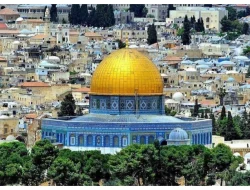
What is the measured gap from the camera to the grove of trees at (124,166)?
60.6m

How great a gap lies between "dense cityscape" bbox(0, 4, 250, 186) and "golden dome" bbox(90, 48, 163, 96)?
30 mm

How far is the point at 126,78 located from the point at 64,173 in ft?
27.4

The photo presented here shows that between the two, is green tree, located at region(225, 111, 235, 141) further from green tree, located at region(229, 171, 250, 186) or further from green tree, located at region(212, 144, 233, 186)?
green tree, located at region(229, 171, 250, 186)

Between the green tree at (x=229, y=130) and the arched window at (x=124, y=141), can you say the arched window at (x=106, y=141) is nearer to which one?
the arched window at (x=124, y=141)

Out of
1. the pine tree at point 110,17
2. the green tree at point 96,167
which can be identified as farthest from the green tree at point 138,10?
the green tree at point 96,167

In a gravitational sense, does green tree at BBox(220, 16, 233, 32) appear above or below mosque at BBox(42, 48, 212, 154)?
below

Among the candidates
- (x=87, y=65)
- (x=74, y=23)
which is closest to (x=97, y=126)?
(x=87, y=65)

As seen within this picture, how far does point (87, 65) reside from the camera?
11744 cm

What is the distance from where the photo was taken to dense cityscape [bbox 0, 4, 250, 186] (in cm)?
6203

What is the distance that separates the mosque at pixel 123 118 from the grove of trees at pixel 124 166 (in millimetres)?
2738

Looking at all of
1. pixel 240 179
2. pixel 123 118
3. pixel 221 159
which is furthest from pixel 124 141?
pixel 240 179

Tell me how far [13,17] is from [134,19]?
8980mm

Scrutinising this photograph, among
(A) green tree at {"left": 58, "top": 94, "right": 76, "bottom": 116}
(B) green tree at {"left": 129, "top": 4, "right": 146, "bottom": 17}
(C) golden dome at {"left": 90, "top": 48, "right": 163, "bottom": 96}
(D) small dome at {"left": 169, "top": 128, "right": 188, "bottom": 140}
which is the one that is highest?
(C) golden dome at {"left": 90, "top": 48, "right": 163, "bottom": 96}

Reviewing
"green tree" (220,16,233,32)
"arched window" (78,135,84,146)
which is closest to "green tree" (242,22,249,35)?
"green tree" (220,16,233,32)
